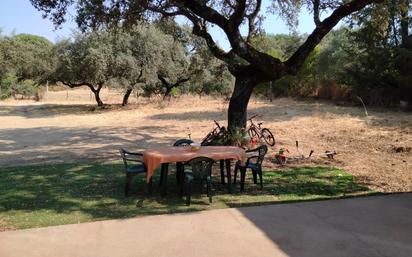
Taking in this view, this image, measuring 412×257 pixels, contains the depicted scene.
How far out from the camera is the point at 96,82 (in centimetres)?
2969

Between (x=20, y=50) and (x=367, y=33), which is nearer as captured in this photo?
(x=367, y=33)

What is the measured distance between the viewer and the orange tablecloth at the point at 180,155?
732 cm

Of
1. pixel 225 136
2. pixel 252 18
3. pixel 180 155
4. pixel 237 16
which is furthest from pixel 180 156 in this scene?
pixel 252 18

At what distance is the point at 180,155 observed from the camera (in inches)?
291

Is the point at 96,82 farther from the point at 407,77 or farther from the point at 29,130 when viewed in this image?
the point at 407,77

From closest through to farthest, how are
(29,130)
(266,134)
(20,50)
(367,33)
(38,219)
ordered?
(38,219) → (266,134) → (29,130) → (367,33) → (20,50)

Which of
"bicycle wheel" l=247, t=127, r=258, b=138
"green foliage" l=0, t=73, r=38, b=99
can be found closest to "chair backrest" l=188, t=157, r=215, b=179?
"bicycle wheel" l=247, t=127, r=258, b=138

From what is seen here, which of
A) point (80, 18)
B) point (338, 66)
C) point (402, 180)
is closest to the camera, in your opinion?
point (402, 180)

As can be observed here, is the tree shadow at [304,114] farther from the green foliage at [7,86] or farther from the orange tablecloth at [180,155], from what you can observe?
the green foliage at [7,86]

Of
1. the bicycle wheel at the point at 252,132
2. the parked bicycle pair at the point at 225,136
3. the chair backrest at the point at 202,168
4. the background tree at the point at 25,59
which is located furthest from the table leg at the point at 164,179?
the background tree at the point at 25,59

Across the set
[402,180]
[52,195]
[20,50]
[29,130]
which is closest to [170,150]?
[52,195]

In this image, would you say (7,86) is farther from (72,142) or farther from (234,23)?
(234,23)

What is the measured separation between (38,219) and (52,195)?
1630 millimetres

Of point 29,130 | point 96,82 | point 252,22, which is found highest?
point 252,22
